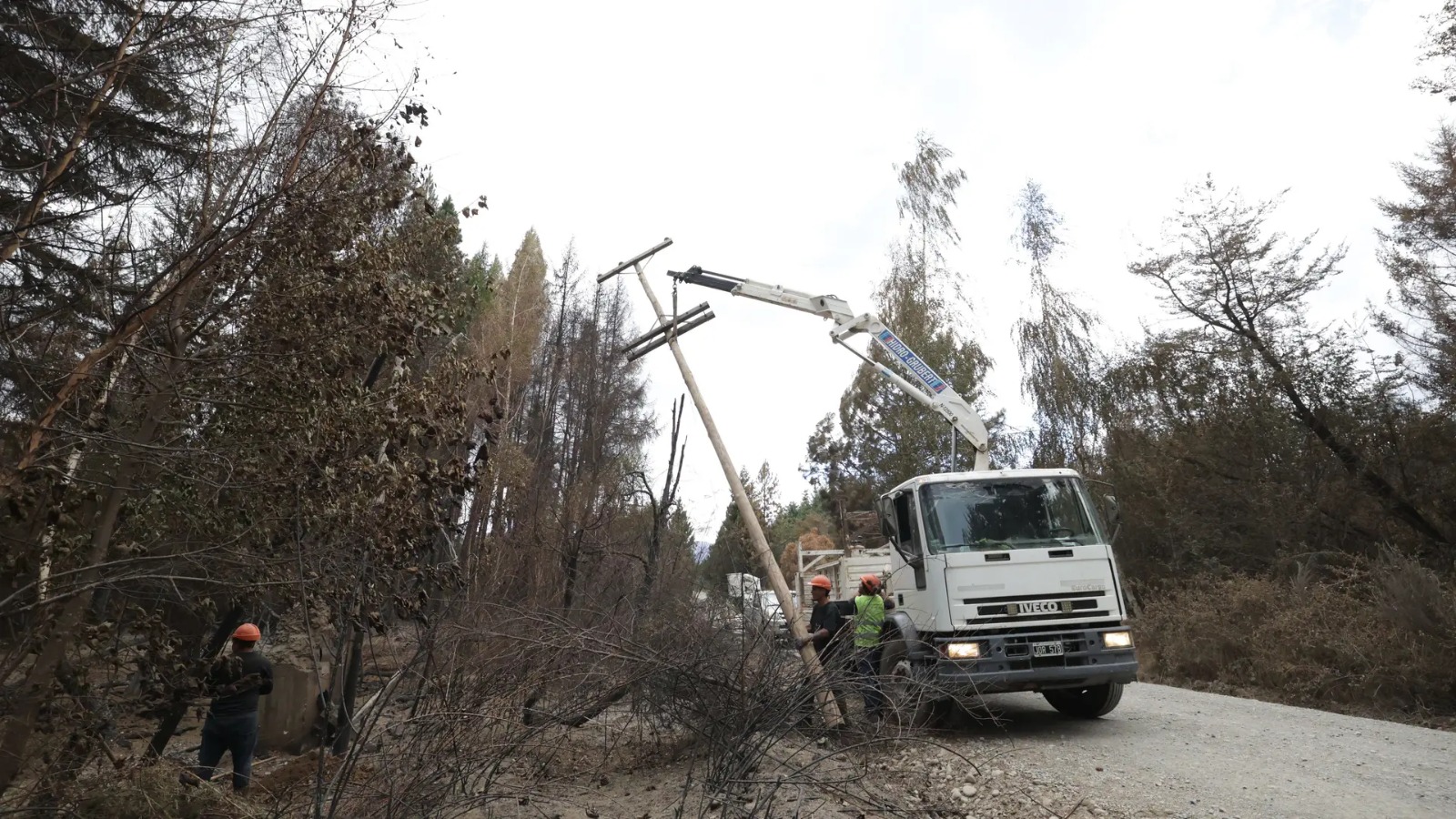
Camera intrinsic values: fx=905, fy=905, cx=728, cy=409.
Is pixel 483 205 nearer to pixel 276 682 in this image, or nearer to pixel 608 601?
pixel 608 601

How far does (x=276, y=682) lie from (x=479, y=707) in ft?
22.0

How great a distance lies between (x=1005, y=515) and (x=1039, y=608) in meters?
0.98

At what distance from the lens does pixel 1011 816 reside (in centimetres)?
587

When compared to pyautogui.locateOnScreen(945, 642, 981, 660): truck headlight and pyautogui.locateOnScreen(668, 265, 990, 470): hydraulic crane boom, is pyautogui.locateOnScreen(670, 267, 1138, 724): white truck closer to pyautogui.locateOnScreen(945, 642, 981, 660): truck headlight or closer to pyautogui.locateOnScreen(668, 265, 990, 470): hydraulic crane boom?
pyautogui.locateOnScreen(945, 642, 981, 660): truck headlight

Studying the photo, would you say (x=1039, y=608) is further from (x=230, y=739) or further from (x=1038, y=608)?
(x=230, y=739)

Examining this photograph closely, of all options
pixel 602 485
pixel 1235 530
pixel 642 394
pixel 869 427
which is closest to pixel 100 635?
pixel 602 485

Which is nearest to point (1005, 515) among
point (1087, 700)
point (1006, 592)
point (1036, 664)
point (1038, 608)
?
point (1006, 592)

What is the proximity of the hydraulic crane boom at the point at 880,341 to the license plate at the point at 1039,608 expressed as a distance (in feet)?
7.32

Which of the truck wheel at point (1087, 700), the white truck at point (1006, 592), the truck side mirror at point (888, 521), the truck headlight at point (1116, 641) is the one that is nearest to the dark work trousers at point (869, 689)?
the white truck at point (1006, 592)

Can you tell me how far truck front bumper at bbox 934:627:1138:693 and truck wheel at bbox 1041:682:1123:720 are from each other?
0.69m

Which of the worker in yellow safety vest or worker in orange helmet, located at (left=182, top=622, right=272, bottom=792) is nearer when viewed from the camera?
worker in orange helmet, located at (left=182, top=622, right=272, bottom=792)

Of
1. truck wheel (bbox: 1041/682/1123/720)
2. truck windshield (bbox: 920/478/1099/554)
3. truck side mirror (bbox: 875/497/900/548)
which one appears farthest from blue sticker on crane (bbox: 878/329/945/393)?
truck wheel (bbox: 1041/682/1123/720)

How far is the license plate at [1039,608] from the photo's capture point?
26.5ft

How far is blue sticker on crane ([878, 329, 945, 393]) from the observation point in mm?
10773
